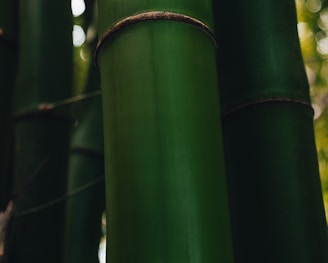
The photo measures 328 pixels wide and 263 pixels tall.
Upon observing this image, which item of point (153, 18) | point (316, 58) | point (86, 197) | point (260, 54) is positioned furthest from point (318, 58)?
point (153, 18)

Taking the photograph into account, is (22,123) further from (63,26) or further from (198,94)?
(198,94)

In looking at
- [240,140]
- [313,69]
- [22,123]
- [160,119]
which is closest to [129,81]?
[160,119]

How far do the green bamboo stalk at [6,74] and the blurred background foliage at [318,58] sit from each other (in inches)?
59.4

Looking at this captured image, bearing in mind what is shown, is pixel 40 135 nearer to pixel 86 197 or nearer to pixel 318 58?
pixel 86 197

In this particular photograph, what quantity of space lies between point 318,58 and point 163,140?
6.37 feet

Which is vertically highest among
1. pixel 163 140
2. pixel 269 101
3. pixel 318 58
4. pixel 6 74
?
pixel 318 58

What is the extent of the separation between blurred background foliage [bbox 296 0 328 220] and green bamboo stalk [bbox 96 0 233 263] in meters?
1.71

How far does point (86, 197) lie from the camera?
4.31 feet

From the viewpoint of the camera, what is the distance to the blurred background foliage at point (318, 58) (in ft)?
7.84

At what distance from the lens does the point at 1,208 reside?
38.6 inches

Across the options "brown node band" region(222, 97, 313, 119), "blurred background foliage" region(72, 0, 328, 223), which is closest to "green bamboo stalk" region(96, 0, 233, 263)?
"brown node band" region(222, 97, 313, 119)

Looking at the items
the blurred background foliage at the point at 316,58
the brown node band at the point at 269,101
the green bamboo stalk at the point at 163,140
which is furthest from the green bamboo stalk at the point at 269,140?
the blurred background foliage at the point at 316,58

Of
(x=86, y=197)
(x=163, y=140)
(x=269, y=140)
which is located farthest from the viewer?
(x=86, y=197)

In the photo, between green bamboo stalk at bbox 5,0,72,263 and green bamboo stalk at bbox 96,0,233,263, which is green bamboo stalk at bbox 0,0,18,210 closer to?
green bamboo stalk at bbox 5,0,72,263
